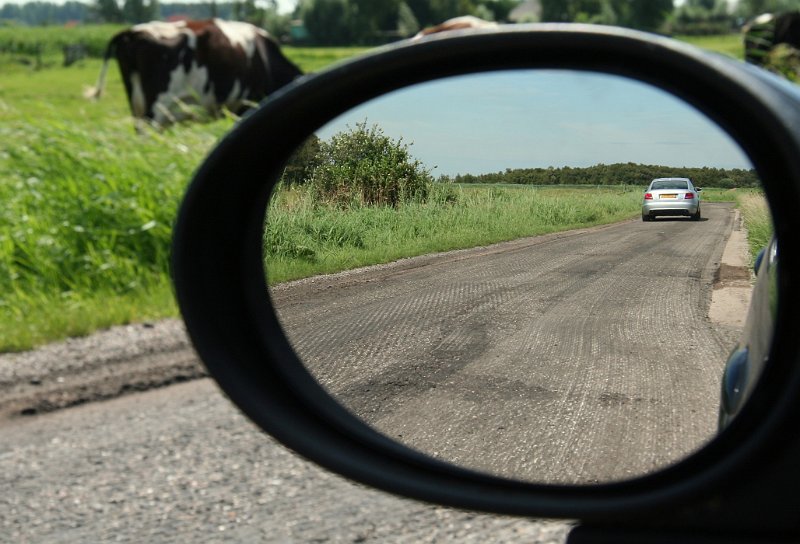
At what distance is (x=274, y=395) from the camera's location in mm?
1110

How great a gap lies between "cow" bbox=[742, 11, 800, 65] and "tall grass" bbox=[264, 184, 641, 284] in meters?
3.61

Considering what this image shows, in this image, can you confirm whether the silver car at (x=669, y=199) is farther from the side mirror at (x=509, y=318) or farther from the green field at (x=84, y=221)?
the green field at (x=84, y=221)

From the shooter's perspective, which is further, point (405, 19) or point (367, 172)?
point (405, 19)

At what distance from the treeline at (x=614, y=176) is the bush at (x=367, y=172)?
0.17 feet

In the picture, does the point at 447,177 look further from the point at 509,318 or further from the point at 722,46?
the point at 722,46

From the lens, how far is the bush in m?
1.02

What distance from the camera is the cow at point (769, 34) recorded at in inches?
170

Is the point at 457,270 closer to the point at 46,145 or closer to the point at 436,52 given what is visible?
the point at 436,52

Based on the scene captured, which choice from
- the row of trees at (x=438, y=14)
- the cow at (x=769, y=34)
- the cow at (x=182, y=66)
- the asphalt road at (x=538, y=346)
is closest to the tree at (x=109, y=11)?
the row of trees at (x=438, y=14)

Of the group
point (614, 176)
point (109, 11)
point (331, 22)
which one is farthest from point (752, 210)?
point (109, 11)

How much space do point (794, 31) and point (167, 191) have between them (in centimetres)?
343

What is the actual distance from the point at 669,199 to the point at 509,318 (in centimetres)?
19

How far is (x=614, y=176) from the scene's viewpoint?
2.94ft

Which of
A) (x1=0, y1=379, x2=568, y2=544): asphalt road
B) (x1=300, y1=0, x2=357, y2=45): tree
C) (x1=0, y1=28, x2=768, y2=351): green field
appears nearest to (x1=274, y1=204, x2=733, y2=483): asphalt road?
(x1=0, y1=379, x2=568, y2=544): asphalt road
